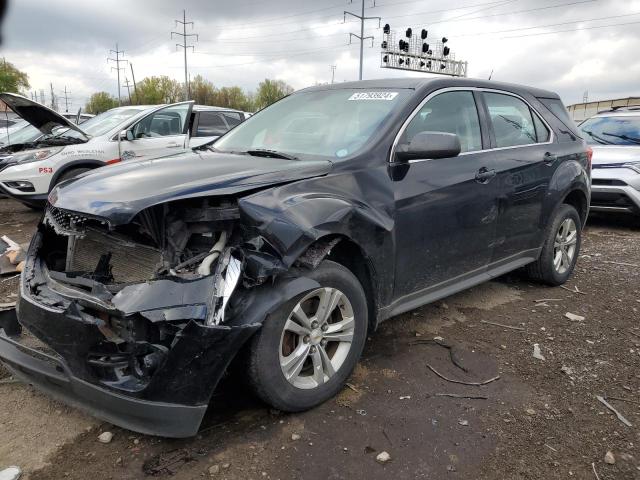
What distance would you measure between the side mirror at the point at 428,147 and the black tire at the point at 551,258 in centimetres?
202

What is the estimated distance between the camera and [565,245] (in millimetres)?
5055

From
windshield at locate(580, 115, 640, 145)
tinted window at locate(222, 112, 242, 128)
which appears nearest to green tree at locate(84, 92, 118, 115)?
tinted window at locate(222, 112, 242, 128)

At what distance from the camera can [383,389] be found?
10.2 ft

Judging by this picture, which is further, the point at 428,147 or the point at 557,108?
the point at 557,108

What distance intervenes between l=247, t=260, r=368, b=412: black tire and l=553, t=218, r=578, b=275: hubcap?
2.75 m

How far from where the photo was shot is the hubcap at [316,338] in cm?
267

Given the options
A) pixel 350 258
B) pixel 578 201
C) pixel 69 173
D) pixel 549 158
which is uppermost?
pixel 549 158

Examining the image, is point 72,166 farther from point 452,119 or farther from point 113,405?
point 113,405

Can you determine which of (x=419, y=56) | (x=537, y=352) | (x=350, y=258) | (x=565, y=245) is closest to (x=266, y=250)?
(x=350, y=258)

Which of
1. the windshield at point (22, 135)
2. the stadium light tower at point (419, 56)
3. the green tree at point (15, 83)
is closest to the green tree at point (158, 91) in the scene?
the green tree at point (15, 83)

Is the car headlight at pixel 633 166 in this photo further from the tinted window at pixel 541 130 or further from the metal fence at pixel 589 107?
the metal fence at pixel 589 107

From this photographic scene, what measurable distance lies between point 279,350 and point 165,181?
3.35 ft

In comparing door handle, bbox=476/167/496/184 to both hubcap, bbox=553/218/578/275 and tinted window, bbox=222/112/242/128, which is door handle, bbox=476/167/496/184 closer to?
hubcap, bbox=553/218/578/275

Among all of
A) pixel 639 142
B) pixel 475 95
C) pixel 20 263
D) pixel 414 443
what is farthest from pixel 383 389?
pixel 639 142
